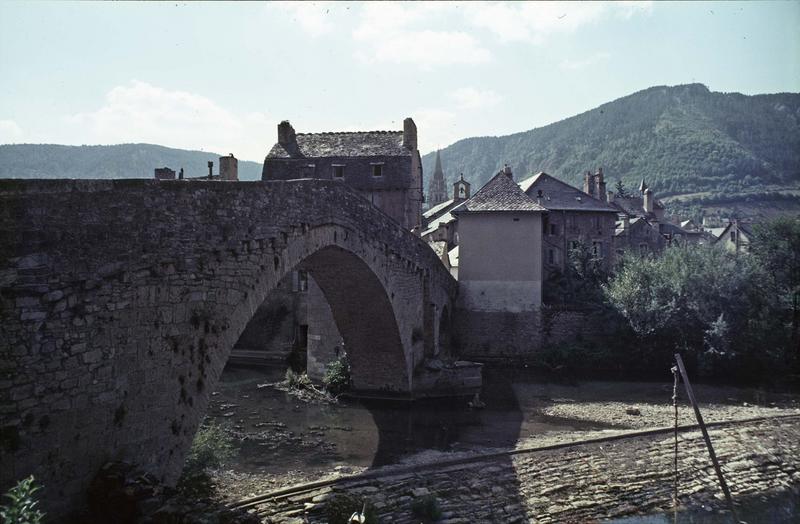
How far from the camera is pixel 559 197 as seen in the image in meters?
38.1

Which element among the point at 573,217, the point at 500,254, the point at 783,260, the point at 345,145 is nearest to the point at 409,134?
the point at 345,145

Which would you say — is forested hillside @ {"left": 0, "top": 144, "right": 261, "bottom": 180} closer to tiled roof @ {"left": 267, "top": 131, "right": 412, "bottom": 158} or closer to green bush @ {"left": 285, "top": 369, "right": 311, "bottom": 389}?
tiled roof @ {"left": 267, "top": 131, "right": 412, "bottom": 158}

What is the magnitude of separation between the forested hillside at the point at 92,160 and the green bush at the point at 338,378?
77.8 feet

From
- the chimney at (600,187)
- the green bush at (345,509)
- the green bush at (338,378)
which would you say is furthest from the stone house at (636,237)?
the green bush at (345,509)

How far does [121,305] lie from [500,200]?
73.3 feet

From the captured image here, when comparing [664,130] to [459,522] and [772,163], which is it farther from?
[459,522]

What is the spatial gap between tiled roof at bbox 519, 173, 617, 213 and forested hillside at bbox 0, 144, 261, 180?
28.4 meters

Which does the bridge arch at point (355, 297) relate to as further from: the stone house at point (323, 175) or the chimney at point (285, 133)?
the chimney at point (285, 133)

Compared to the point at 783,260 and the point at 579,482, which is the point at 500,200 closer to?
the point at 783,260

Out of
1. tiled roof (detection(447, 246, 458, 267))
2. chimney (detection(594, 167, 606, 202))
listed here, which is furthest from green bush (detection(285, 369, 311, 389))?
chimney (detection(594, 167, 606, 202))

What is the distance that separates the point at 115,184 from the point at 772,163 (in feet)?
371

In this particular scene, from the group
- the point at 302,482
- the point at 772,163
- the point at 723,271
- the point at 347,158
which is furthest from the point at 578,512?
the point at 772,163

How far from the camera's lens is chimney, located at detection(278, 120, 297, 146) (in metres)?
30.7

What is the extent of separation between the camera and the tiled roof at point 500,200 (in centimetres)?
2803
